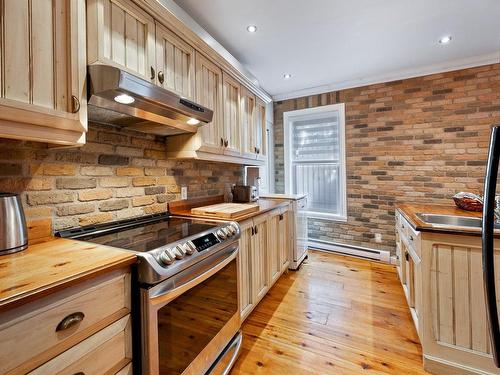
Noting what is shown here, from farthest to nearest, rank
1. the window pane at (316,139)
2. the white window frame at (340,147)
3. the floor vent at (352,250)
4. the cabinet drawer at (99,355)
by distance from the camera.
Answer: the window pane at (316,139)
the white window frame at (340,147)
the floor vent at (352,250)
the cabinet drawer at (99,355)

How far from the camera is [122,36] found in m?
1.27

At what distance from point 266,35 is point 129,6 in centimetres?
136

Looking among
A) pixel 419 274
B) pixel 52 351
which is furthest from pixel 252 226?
→ pixel 52 351

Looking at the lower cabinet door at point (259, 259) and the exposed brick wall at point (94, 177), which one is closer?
the exposed brick wall at point (94, 177)

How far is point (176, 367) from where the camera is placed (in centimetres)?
110

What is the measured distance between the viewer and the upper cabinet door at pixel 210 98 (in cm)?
186

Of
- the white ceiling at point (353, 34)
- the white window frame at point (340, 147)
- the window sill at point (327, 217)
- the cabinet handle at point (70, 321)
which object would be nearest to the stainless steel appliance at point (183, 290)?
the cabinet handle at point (70, 321)

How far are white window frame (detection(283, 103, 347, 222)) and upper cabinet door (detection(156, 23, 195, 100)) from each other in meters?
2.50

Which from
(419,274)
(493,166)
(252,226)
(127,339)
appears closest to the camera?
(493,166)

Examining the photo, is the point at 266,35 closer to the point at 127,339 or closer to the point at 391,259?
the point at 127,339

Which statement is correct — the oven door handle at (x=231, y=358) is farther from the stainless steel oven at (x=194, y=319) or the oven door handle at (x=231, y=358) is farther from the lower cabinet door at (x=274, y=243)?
the lower cabinet door at (x=274, y=243)

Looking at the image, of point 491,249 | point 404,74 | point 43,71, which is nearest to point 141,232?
point 43,71

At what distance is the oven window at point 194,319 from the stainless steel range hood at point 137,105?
99 centimetres

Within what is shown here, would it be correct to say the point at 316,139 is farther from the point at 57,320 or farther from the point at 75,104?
the point at 57,320
